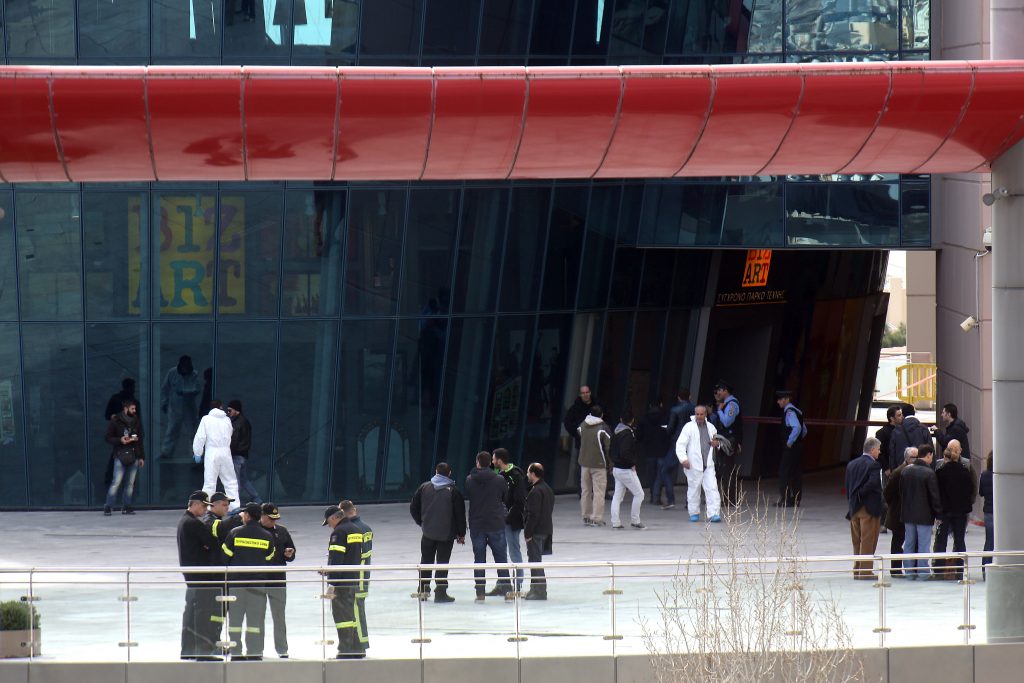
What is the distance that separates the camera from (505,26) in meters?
24.8

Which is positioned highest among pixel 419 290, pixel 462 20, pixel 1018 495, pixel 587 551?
pixel 462 20

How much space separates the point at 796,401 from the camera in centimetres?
3241

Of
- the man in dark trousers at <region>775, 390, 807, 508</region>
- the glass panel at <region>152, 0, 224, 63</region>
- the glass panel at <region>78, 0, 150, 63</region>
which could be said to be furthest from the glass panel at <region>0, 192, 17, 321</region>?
the man in dark trousers at <region>775, 390, 807, 508</region>

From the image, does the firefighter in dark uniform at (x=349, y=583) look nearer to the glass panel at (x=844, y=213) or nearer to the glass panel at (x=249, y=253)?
the glass panel at (x=249, y=253)

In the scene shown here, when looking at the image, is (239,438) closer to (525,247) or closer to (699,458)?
(525,247)

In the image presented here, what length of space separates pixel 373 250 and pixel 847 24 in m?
8.17

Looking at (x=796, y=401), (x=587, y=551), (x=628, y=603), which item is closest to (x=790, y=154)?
(x=628, y=603)

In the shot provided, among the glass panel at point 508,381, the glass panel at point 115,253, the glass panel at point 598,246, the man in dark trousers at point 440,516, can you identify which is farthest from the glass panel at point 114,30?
the man in dark trousers at point 440,516

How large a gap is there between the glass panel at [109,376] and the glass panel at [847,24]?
11265 mm

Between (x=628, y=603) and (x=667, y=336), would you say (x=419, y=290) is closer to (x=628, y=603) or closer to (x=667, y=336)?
(x=667, y=336)

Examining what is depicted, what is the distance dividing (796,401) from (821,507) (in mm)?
7124

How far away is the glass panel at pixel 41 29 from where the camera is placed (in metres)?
24.2

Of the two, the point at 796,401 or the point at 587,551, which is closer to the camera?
the point at 587,551

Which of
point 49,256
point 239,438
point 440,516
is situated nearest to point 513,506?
point 440,516
